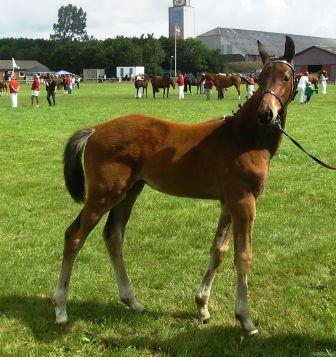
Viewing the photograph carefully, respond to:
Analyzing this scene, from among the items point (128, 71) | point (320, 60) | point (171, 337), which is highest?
point (320, 60)

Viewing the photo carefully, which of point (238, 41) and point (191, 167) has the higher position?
point (238, 41)

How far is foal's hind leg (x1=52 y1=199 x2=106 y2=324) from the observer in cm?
450

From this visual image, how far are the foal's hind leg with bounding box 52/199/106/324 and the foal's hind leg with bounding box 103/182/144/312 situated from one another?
0.38 m

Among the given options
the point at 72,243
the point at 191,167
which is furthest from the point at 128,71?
the point at 191,167

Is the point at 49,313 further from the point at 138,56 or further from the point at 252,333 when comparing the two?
the point at 138,56

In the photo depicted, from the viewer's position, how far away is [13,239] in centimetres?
696

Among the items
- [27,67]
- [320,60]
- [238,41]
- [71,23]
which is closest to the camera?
[320,60]

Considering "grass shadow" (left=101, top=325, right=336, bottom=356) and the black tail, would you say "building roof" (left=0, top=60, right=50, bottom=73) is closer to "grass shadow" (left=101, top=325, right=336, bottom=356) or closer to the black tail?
the black tail

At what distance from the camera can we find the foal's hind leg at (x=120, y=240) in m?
4.88

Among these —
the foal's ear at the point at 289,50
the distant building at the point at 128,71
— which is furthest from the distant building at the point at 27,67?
the foal's ear at the point at 289,50

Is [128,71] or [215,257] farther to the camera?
[128,71]

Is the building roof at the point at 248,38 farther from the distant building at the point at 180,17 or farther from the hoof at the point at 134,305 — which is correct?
the hoof at the point at 134,305

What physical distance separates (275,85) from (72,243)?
2.26 metres

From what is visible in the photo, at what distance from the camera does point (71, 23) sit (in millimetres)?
190875
